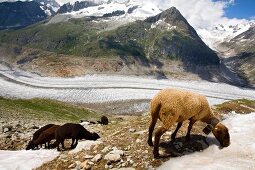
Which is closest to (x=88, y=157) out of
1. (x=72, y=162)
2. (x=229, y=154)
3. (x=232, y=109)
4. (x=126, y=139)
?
(x=72, y=162)

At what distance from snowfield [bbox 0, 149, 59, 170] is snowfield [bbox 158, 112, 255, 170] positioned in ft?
25.5

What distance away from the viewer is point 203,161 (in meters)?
19.6

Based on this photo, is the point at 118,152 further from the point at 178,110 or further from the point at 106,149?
the point at 178,110

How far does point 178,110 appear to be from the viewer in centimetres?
1967

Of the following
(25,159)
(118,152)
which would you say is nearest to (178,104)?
(118,152)

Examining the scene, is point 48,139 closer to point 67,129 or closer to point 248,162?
point 67,129

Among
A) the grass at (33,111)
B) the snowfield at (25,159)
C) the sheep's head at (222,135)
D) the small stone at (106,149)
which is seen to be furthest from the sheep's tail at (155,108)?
the grass at (33,111)

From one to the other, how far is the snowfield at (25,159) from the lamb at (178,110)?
22.1ft

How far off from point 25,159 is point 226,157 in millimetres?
12094

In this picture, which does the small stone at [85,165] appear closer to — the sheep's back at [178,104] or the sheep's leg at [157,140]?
the sheep's leg at [157,140]

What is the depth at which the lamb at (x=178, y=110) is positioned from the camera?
19.6 meters

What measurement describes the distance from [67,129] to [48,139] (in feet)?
14.1

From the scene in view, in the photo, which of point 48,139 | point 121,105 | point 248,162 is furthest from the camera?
Answer: point 121,105

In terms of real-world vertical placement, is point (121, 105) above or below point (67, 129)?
below
